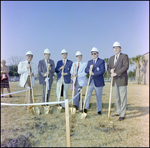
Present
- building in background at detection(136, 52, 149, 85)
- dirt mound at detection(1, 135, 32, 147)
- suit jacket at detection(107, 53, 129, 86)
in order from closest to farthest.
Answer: dirt mound at detection(1, 135, 32, 147) → suit jacket at detection(107, 53, 129, 86) → building in background at detection(136, 52, 149, 85)

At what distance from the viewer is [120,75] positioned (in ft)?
14.3

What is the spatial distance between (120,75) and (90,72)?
0.89 metres

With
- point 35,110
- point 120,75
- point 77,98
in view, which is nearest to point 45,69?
point 35,110

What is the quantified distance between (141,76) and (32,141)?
18212 millimetres

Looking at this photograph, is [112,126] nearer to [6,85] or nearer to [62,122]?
[62,122]

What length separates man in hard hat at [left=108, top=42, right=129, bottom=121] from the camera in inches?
169

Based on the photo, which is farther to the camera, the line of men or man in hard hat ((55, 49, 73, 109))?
man in hard hat ((55, 49, 73, 109))

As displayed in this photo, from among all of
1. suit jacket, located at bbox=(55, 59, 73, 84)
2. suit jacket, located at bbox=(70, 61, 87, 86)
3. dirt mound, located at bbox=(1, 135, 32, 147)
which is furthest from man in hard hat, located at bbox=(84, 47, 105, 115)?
dirt mound, located at bbox=(1, 135, 32, 147)

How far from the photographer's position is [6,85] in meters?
7.32

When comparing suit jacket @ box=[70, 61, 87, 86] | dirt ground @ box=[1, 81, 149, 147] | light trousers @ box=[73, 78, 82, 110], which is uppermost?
suit jacket @ box=[70, 61, 87, 86]

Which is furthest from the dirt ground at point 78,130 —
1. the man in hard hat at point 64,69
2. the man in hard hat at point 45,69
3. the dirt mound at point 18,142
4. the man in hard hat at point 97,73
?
the man in hard hat at point 45,69

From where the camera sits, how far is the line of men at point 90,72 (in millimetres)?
4340

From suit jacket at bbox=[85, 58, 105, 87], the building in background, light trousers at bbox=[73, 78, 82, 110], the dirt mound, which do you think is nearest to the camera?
the dirt mound

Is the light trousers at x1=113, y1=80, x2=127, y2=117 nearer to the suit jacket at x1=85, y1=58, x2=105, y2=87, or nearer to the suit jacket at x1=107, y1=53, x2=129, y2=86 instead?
the suit jacket at x1=107, y1=53, x2=129, y2=86
